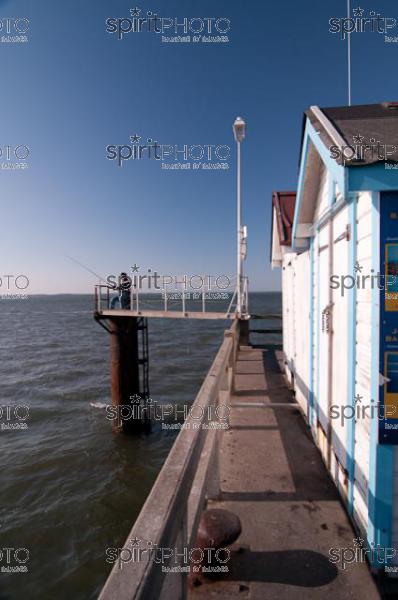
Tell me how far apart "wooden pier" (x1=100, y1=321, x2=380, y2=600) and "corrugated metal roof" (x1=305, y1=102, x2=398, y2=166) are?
8.52 feet

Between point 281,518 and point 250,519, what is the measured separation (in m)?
0.34

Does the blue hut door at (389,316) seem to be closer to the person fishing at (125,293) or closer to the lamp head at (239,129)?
the lamp head at (239,129)

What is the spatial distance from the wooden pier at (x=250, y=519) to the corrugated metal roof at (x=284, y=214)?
149 inches

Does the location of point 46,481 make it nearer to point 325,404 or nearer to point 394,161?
point 325,404

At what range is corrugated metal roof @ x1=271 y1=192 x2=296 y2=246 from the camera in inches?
318

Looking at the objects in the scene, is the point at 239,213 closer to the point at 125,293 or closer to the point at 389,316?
the point at 125,293

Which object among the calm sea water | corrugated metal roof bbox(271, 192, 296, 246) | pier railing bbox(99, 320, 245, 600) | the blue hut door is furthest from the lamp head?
the calm sea water

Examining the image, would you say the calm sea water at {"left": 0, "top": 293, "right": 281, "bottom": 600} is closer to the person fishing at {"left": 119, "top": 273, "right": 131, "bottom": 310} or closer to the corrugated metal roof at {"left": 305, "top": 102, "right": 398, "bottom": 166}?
the person fishing at {"left": 119, "top": 273, "right": 131, "bottom": 310}

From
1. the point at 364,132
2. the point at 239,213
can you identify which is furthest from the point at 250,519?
the point at 239,213

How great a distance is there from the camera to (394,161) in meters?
2.52

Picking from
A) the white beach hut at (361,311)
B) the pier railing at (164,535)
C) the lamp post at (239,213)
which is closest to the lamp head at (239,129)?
the lamp post at (239,213)

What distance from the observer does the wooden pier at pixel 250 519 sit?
61.2 inches

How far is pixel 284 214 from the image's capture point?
897 cm

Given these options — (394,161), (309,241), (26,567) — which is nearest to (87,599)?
(26,567)
